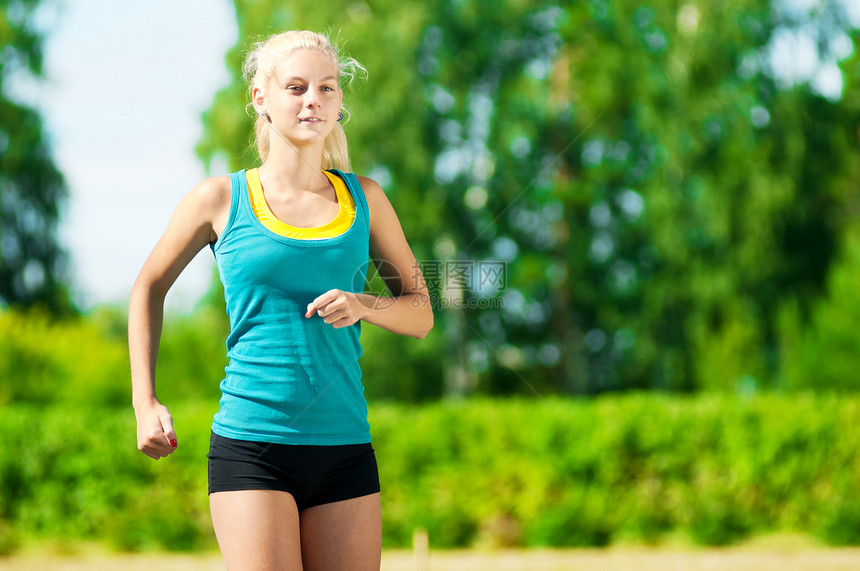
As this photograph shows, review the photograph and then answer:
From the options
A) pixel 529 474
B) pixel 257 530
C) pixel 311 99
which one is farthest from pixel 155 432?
pixel 529 474

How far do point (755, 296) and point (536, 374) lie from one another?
4.98 meters

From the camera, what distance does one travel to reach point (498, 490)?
8609mm

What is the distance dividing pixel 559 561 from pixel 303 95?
645 cm

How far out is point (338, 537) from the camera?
1843 mm

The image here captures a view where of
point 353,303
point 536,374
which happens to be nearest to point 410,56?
point 536,374

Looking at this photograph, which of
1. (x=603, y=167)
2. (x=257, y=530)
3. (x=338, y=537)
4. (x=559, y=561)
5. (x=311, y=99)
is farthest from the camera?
(x=603, y=167)

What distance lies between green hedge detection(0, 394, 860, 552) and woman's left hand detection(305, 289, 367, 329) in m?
6.78

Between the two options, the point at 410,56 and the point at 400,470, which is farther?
the point at 410,56

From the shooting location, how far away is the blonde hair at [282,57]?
2.00m

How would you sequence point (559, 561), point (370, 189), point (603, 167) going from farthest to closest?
point (603, 167)
point (559, 561)
point (370, 189)

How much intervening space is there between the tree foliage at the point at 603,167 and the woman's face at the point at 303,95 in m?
11.4

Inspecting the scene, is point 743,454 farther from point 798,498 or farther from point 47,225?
point 47,225

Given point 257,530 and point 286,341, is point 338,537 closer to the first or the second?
point 257,530

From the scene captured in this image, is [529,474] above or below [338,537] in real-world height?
below
